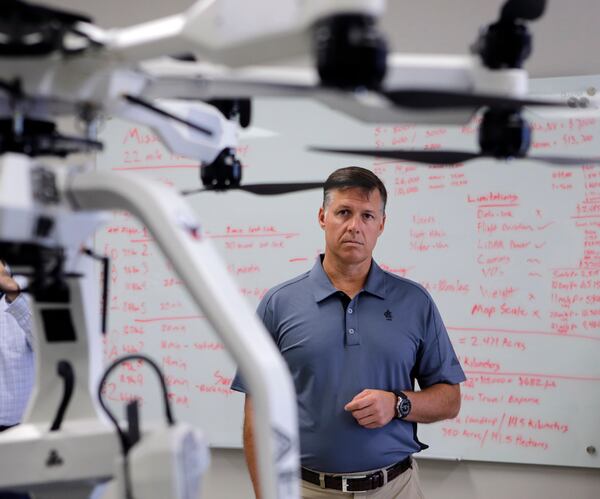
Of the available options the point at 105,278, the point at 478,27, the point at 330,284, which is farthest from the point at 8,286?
the point at 478,27

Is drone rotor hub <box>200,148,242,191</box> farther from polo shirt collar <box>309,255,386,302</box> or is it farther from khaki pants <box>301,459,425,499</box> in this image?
khaki pants <box>301,459,425,499</box>

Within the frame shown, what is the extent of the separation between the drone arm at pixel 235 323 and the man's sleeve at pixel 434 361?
1145 mm

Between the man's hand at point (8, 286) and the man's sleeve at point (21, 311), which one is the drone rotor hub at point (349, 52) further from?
the man's sleeve at point (21, 311)

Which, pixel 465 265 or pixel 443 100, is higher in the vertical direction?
pixel 443 100

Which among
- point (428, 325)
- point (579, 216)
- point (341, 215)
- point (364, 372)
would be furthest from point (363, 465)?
point (579, 216)

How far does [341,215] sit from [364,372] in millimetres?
457

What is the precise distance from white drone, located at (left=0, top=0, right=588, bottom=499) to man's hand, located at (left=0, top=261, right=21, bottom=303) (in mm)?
937

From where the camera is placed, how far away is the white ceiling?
262cm

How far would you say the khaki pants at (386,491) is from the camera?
187 centimetres

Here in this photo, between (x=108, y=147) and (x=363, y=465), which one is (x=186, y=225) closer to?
(x=363, y=465)

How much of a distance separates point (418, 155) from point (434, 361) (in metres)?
1.07

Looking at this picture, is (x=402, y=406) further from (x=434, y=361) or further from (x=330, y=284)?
(x=330, y=284)

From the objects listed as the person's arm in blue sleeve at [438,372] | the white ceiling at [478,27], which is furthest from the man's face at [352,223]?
the white ceiling at [478,27]

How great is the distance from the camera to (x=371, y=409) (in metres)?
1.83
